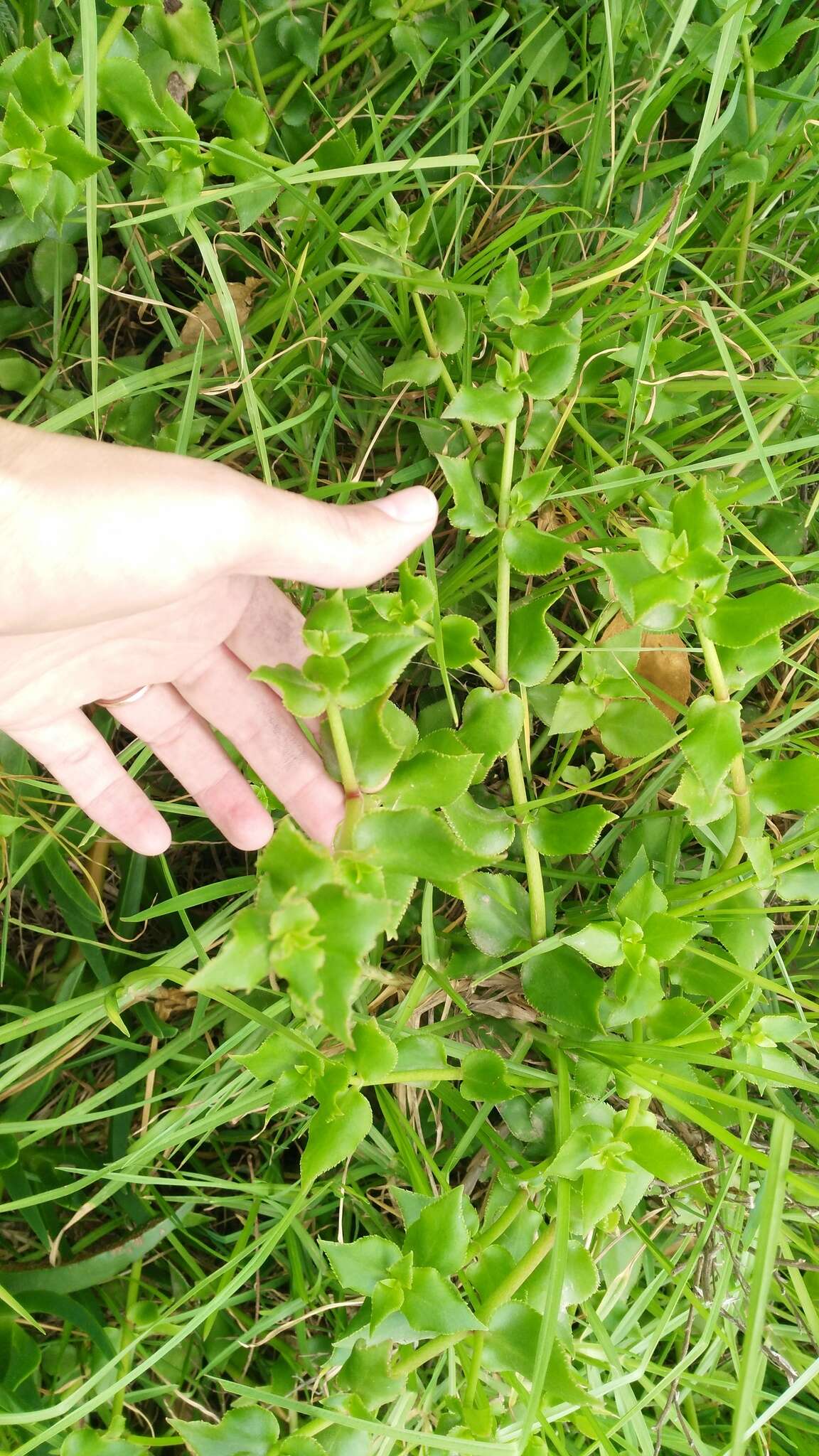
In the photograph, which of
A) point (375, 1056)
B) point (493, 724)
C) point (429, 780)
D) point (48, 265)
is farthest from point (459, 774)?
point (48, 265)

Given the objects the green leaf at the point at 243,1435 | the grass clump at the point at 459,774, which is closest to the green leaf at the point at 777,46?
the grass clump at the point at 459,774

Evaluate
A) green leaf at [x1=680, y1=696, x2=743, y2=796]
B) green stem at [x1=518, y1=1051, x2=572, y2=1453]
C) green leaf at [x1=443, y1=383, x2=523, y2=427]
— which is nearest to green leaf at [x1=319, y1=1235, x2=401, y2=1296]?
green stem at [x1=518, y1=1051, x2=572, y2=1453]

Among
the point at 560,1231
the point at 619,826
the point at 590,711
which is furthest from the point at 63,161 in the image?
the point at 560,1231

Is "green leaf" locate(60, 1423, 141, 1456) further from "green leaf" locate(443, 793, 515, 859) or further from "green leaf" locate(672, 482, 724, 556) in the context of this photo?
"green leaf" locate(672, 482, 724, 556)

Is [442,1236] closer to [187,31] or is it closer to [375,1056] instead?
[375,1056]

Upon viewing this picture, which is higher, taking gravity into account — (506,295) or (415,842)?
(506,295)
